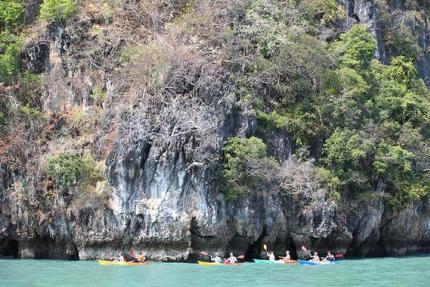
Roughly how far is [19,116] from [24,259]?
20.6 feet

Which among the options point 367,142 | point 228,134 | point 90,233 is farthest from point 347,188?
point 90,233

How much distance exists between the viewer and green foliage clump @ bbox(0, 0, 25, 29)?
38312 millimetres

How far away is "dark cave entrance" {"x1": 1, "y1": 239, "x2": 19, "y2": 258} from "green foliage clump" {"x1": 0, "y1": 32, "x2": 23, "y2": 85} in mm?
7091

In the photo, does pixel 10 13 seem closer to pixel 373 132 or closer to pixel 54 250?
pixel 54 250

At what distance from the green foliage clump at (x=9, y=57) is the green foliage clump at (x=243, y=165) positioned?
1060 centimetres

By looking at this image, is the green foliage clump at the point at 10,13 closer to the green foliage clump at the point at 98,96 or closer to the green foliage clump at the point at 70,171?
the green foliage clump at the point at 98,96

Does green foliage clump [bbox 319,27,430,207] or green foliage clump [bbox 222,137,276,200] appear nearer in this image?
green foliage clump [bbox 222,137,276,200]

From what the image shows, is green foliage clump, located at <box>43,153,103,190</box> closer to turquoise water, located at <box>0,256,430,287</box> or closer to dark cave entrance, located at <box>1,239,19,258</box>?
turquoise water, located at <box>0,256,430,287</box>

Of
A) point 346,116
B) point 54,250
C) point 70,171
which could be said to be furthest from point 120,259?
point 346,116

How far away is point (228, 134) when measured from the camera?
33688 mm

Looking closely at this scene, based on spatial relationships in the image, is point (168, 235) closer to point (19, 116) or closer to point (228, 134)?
point (228, 134)

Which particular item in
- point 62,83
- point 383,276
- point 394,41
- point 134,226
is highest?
point 394,41

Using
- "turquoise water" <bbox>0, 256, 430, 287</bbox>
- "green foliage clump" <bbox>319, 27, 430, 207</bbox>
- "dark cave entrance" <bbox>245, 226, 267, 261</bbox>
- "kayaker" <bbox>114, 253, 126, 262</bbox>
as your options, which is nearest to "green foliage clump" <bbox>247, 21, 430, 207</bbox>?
"green foliage clump" <bbox>319, 27, 430, 207</bbox>

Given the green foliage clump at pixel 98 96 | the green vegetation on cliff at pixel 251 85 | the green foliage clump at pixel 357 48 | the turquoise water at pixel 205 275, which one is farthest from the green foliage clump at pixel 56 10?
the green foliage clump at pixel 357 48
